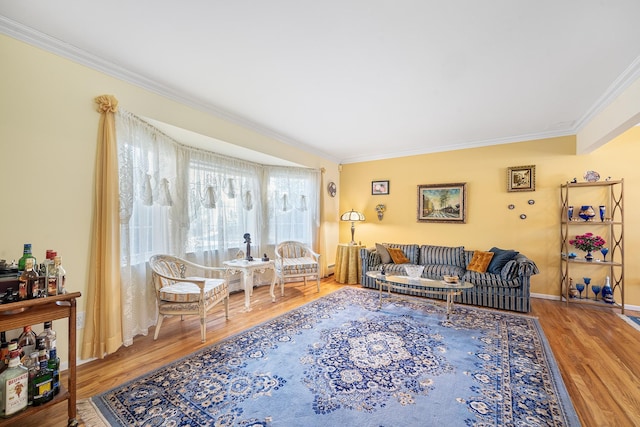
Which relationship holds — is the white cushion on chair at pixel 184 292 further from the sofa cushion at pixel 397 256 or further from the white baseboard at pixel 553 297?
the white baseboard at pixel 553 297

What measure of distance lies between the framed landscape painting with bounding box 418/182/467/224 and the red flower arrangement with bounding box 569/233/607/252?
155cm

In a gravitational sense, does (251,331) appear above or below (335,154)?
below

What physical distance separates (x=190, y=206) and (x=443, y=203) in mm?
4450

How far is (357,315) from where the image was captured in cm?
355

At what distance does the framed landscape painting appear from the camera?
496cm

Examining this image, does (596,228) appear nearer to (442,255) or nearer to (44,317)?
(442,255)

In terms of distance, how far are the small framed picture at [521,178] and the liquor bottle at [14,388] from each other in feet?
19.7

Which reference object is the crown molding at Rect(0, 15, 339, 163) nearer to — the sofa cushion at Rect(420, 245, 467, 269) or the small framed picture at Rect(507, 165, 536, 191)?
the sofa cushion at Rect(420, 245, 467, 269)

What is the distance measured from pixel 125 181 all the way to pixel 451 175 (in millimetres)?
5090

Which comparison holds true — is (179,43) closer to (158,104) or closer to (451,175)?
(158,104)

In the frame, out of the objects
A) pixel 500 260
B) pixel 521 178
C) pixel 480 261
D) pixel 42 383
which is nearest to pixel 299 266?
pixel 480 261

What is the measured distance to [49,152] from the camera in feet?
7.22

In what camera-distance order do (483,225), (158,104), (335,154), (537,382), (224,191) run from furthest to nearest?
(335,154), (483,225), (224,191), (158,104), (537,382)

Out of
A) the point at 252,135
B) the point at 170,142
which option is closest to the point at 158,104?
the point at 170,142
